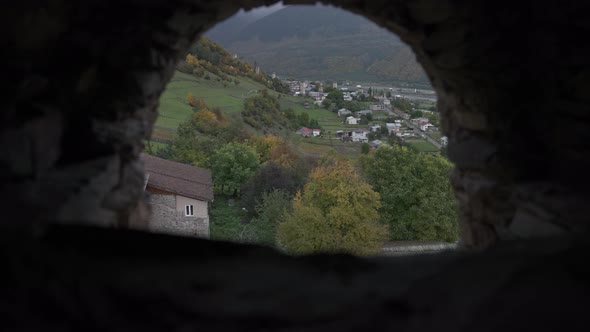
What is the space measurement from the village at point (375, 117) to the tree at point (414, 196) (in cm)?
1090

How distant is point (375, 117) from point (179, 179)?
36117mm

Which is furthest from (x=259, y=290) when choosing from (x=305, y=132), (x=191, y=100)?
(x=191, y=100)

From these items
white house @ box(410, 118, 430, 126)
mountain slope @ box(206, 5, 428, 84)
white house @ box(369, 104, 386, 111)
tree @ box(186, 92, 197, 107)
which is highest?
mountain slope @ box(206, 5, 428, 84)

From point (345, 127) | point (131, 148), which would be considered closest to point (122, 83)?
point (131, 148)

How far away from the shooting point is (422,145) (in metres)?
38.8

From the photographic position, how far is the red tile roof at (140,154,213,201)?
1962 cm

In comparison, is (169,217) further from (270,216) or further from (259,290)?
(259,290)

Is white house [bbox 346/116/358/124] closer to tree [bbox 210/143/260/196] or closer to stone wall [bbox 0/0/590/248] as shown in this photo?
tree [bbox 210/143/260/196]

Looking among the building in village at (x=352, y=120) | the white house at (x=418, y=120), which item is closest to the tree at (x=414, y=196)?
the white house at (x=418, y=120)

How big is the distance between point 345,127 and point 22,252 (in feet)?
156

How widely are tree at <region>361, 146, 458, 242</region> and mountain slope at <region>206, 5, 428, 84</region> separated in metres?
30.9

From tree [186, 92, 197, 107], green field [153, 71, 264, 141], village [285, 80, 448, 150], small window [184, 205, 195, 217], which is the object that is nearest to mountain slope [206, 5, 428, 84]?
village [285, 80, 448, 150]

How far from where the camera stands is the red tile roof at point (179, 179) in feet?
64.4

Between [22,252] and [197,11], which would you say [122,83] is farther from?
[22,252]
